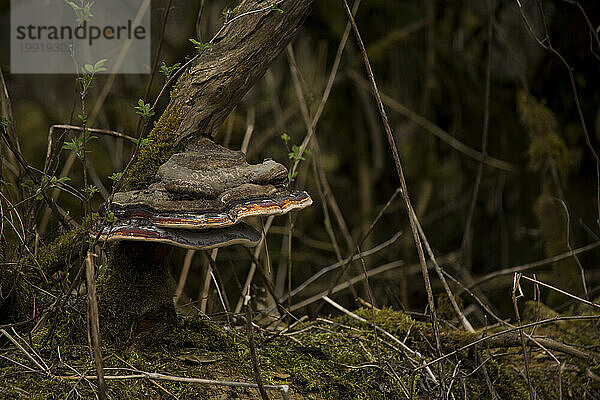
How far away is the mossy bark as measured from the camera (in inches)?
70.4

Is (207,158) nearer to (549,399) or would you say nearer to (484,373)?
(484,373)

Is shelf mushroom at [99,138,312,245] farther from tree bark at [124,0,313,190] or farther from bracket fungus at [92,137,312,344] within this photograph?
tree bark at [124,0,313,190]

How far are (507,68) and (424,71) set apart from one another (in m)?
0.76

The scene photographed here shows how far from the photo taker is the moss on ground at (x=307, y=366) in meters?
1.60

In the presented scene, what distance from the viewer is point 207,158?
168cm

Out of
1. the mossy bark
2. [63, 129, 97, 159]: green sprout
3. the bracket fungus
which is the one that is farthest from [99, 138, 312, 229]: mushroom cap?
the mossy bark

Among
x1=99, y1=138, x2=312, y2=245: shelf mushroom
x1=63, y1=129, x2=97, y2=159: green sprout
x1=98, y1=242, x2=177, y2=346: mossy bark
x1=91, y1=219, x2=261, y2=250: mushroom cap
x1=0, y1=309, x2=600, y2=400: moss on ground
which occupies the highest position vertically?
x1=63, y1=129, x2=97, y2=159: green sprout

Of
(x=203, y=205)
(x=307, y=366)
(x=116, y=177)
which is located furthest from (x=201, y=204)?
(x=307, y=366)

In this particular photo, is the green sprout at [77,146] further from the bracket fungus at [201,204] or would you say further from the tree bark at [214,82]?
the tree bark at [214,82]

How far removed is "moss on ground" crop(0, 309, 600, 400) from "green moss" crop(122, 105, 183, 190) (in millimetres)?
472

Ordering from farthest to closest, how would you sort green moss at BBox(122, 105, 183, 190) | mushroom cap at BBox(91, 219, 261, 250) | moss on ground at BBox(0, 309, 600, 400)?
green moss at BBox(122, 105, 183, 190), moss on ground at BBox(0, 309, 600, 400), mushroom cap at BBox(91, 219, 261, 250)

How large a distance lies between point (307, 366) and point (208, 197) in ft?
2.42

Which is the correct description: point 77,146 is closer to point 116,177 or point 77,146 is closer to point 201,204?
point 116,177

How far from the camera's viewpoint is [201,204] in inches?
57.3
